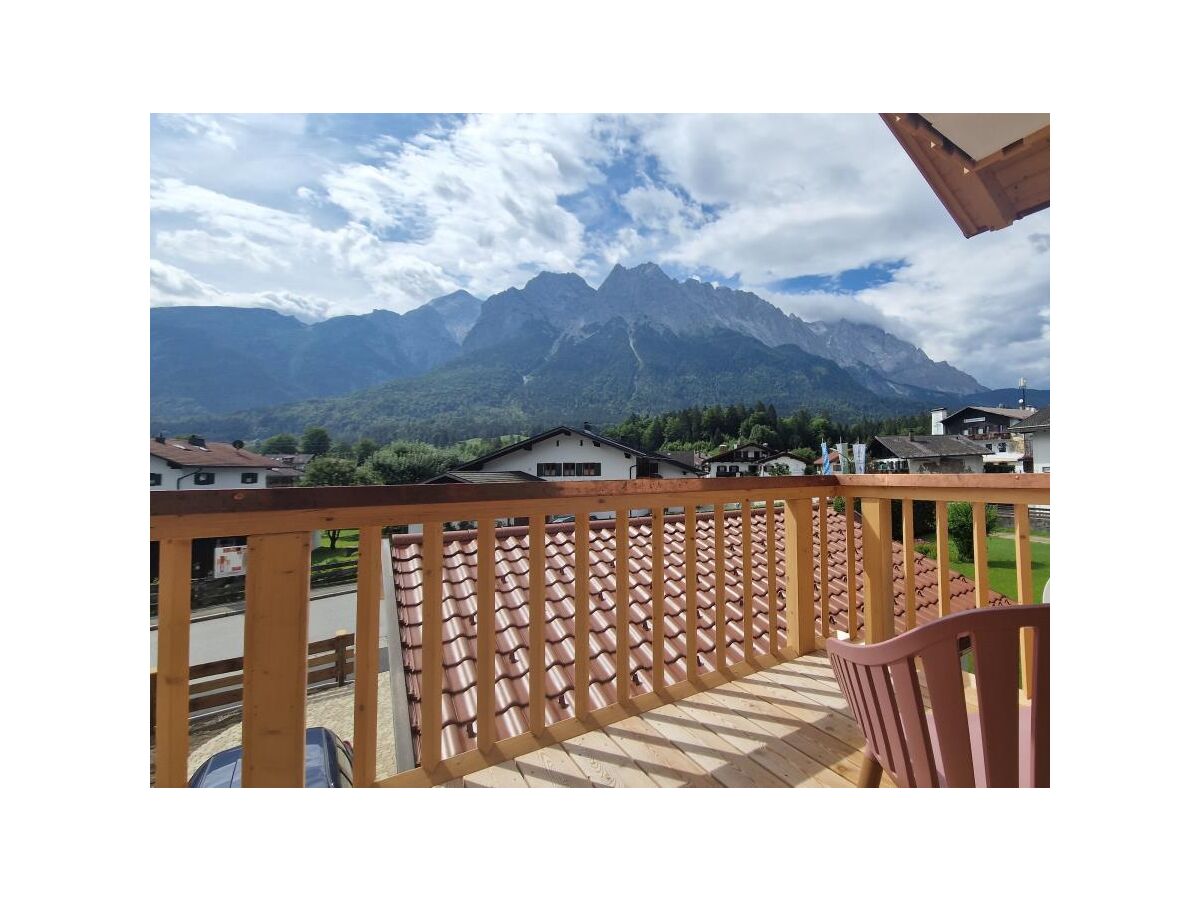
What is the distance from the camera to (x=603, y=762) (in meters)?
1.36

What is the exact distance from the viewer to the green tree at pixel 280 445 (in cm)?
1259

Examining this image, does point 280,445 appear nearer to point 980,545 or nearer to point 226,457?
point 226,457

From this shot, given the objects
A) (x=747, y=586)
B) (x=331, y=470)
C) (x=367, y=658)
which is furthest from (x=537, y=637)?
(x=331, y=470)

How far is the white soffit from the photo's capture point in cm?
171

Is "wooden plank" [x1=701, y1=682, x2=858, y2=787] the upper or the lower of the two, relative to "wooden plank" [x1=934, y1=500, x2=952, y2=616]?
lower

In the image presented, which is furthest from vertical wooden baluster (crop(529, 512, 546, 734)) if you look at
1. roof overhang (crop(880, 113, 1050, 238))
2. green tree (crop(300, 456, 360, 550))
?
green tree (crop(300, 456, 360, 550))

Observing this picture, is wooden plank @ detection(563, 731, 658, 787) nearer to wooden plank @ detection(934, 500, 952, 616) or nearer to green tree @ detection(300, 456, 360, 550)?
wooden plank @ detection(934, 500, 952, 616)

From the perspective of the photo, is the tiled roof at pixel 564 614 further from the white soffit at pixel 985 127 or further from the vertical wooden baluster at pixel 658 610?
the white soffit at pixel 985 127

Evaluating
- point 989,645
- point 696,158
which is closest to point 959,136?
point 989,645

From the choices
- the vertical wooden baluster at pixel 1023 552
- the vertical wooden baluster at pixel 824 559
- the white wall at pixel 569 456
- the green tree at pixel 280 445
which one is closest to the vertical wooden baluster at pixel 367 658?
the vertical wooden baluster at pixel 824 559

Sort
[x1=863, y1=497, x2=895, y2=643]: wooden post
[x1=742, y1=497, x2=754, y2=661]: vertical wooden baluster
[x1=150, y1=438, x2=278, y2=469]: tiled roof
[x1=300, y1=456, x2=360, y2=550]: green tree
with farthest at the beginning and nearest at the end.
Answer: [x1=300, y1=456, x2=360, y2=550]: green tree, [x1=150, y1=438, x2=278, y2=469]: tiled roof, [x1=863, y1=497, x2=895, y2=643]: wooden post, [x1=742, y1=497, x2=754, y2=661]: vertical wooden baluster

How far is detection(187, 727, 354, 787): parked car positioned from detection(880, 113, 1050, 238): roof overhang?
2880mm

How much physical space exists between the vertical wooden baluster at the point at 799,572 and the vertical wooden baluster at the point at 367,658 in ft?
4.94
